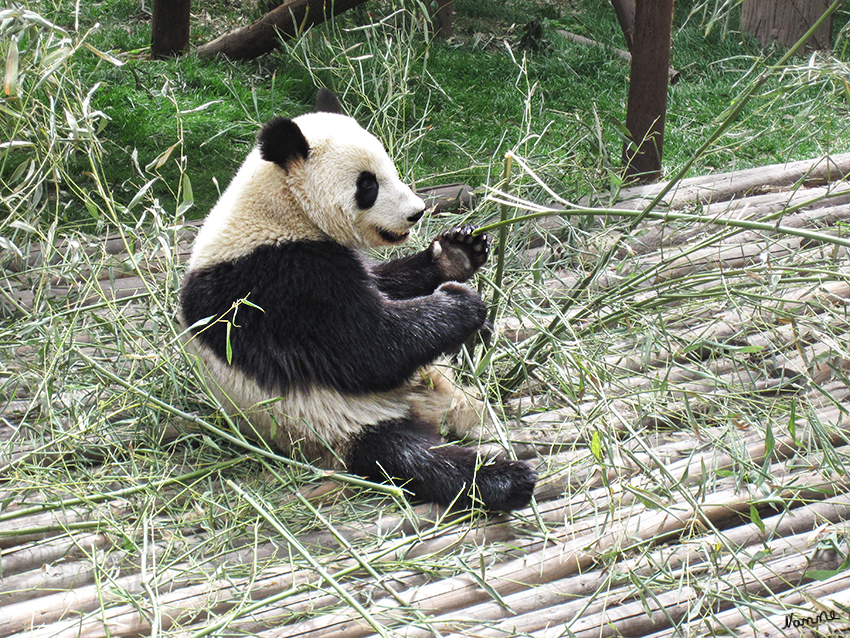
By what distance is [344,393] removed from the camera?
2299 mm

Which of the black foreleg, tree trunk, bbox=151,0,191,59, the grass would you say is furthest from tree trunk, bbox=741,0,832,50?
the black foreleg

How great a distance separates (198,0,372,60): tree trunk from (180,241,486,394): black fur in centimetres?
281

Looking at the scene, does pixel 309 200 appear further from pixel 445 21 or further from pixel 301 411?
pixel 445 21

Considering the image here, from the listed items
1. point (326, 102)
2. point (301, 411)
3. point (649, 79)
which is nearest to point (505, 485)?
point (301, 411)

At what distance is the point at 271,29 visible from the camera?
16.1ft

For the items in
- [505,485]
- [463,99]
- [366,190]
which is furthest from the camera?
[463,99]

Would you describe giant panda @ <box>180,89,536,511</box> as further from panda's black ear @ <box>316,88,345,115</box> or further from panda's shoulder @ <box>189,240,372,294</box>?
panda's black ear @ <box>316,88,345,115</box>

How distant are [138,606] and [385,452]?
794mm

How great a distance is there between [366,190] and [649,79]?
6.95ft

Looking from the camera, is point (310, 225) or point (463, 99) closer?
point (310, 225)

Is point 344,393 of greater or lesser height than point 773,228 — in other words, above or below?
below

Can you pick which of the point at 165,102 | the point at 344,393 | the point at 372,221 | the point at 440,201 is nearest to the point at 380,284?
the point at 372,221

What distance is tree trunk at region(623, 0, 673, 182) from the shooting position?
3754mm

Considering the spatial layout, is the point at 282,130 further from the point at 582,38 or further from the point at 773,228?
the point at 582,38
